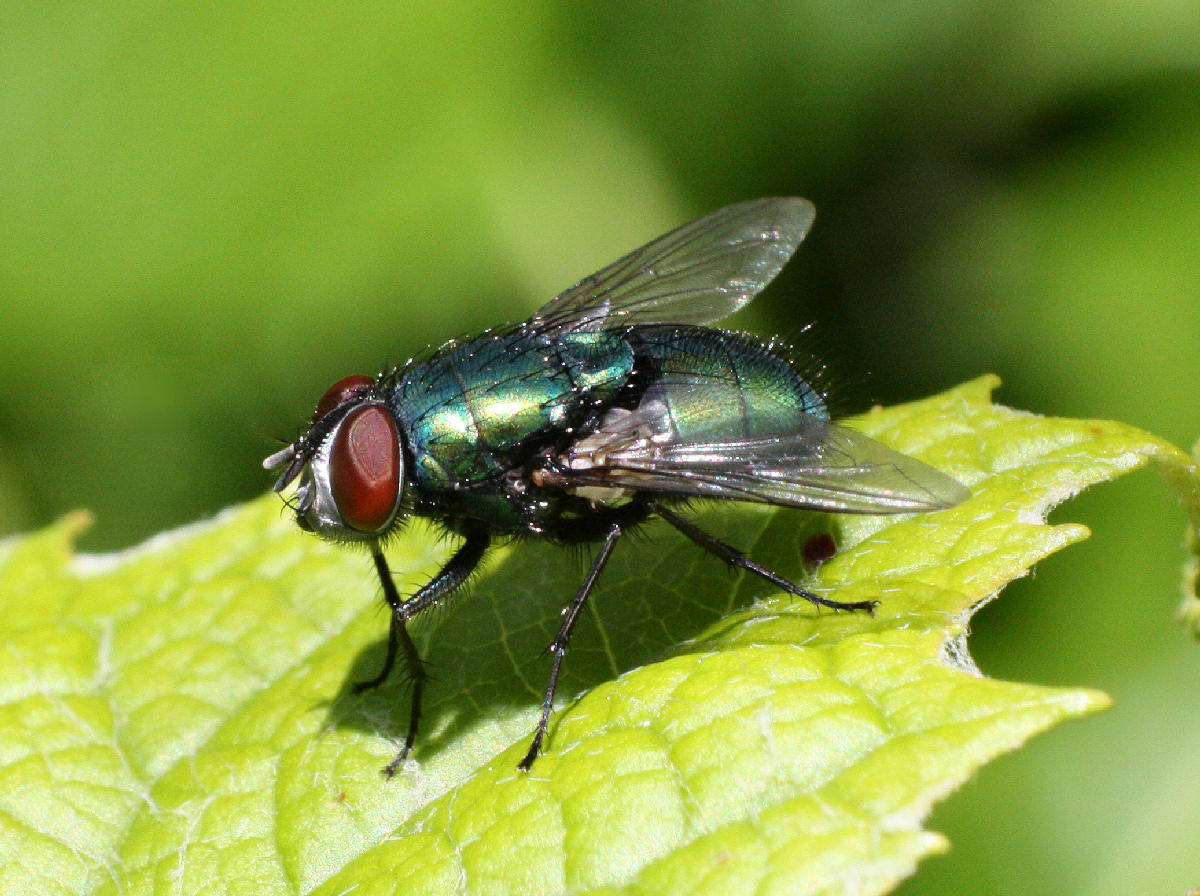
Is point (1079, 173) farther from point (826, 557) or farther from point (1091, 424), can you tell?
point (826, 557)

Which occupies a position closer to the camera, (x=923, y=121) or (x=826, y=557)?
(x=826, y=557)

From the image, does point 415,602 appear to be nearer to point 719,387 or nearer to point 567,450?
point 567,450

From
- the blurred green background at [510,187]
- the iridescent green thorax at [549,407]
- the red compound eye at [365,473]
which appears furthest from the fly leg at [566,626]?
the blurred green background at [510,187]

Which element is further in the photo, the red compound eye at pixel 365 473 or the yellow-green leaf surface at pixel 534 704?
the red compound eye at pixel 365 473

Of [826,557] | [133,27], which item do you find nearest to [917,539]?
[826,557]

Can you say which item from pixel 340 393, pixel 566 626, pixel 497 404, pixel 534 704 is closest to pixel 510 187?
pixel 340 393

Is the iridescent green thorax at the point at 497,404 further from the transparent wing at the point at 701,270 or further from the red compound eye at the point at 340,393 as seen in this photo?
the transparent wing at the point at 701,270
